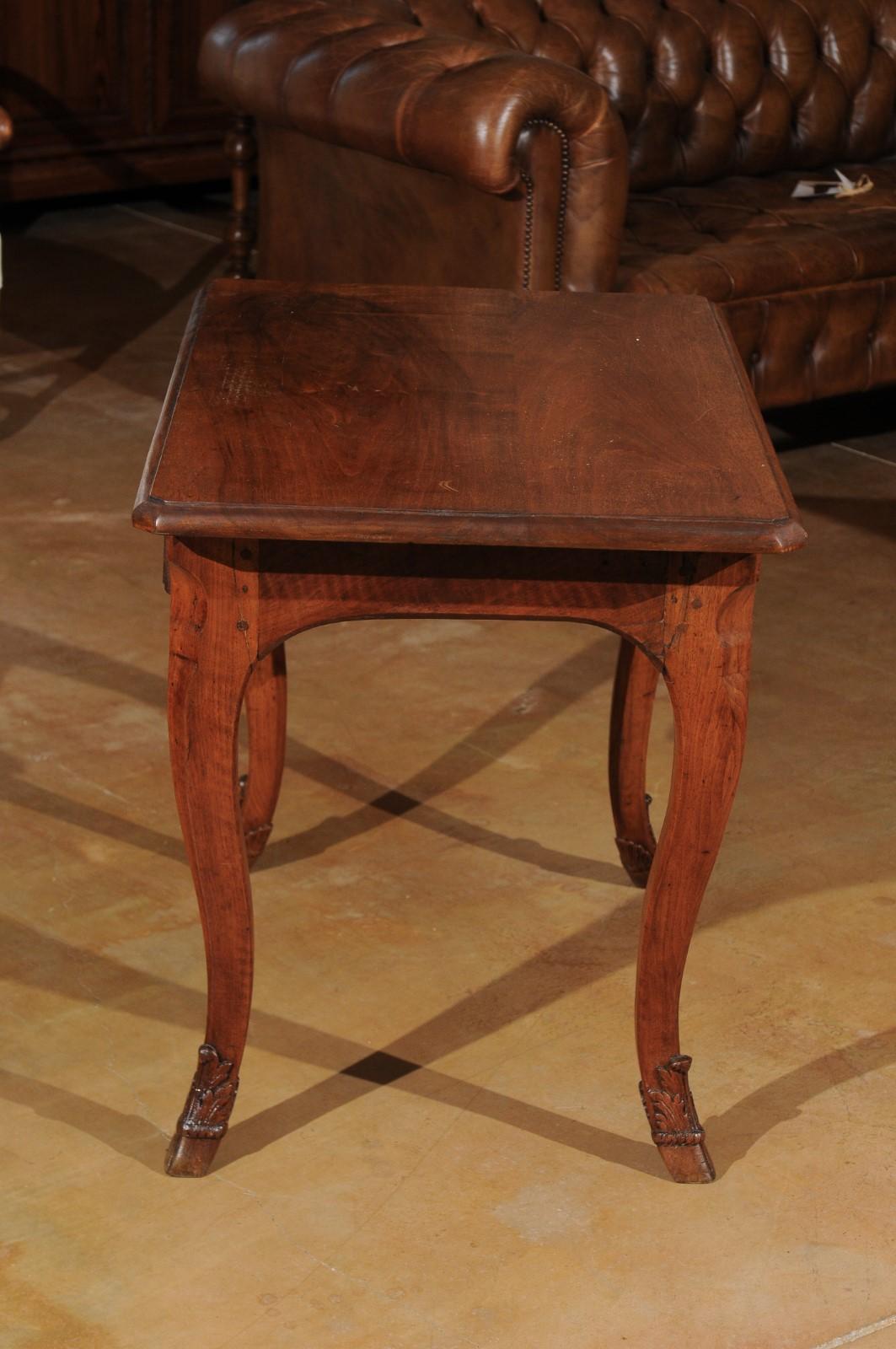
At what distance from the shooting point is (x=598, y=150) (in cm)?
283

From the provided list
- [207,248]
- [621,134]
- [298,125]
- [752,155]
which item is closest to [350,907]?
[621,134]

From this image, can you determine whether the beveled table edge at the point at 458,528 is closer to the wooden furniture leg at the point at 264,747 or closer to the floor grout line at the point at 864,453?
the wooden furniture leg at the point at 264,747

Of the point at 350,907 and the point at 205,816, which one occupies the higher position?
the point at 205,816

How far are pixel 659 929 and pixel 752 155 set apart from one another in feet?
8.54

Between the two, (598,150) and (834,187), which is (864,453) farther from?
(598,150)

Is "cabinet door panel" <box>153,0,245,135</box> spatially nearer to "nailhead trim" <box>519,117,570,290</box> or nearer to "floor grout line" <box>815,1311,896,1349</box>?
"nailhead trim" <box>519,117,570,290</box>

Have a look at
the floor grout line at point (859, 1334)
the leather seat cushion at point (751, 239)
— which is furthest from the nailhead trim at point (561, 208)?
the floor grout line at point (859, 1334)

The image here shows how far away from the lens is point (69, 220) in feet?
16.6

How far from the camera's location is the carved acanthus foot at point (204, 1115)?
159cm

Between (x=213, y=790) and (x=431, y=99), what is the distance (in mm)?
1735

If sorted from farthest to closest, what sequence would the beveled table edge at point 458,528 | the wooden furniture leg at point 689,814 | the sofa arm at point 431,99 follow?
the sofa arm at point 431,99 → the wooden furniture leg at point 689,814 → the beveled table edge at point 458,528

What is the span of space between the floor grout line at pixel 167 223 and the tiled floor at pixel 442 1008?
90.9 inches

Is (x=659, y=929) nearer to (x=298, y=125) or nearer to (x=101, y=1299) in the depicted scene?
(x=101, y=1299)

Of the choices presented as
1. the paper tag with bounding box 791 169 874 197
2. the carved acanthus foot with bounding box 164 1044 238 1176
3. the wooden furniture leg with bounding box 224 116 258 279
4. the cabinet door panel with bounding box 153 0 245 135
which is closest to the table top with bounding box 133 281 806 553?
Result: the carved acanthus foot with bounding box 164 1044 238 1176
